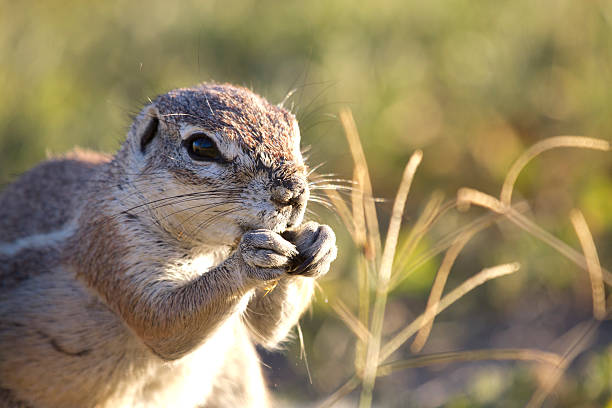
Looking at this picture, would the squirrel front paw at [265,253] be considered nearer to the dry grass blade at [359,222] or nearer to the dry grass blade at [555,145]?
the dry grass blade at [359,222]

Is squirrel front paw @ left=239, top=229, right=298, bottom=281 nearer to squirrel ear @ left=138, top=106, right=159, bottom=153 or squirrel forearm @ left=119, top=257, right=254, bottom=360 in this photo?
squirrel forearm @ left=119, top=257, right=254, bottom=360

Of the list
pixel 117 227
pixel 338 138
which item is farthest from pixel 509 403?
pixel 338 138

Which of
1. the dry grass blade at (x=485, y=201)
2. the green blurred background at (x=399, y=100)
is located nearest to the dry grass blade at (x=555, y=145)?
the dry grass blade at (x=485, y=201)

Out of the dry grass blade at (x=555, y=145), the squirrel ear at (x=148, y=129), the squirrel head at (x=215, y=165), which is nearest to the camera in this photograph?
the squirrel head at (x=215, y=165)

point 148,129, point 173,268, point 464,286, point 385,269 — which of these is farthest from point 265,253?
point 464,286

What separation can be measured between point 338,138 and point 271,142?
293 cm

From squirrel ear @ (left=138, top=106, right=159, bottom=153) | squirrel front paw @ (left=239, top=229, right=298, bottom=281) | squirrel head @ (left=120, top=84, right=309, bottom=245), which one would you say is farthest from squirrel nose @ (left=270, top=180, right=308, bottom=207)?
squirrel ear @ (left=138, top=106, right=159, bottom=153)

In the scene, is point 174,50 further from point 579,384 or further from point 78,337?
point 579,384

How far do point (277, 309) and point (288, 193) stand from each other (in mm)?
723

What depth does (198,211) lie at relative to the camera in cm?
277

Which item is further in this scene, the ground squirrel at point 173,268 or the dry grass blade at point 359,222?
the dry grass blade at point 359,222

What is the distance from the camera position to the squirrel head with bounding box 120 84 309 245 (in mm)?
2637

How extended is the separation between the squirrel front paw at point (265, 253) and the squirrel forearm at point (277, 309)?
490mm

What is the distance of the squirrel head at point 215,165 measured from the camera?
2637 mm
